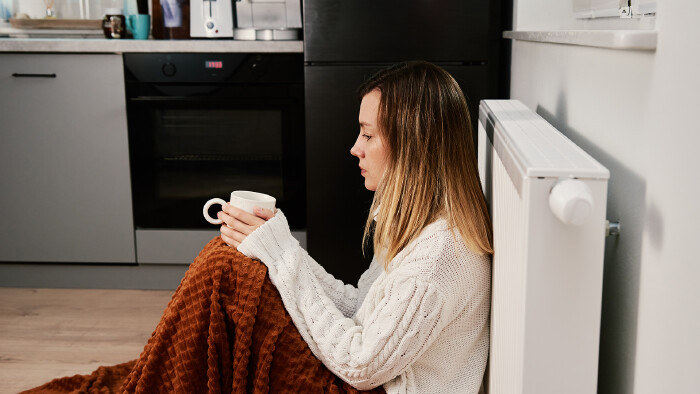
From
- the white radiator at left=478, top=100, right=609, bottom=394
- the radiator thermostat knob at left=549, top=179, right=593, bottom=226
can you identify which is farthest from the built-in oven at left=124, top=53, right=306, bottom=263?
the radiator thermostat knob at left=549, top=179, right=593, bottom=226

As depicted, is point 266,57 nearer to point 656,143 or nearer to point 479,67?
point 479,67

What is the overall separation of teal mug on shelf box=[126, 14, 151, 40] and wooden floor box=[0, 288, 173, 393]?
0.98 m

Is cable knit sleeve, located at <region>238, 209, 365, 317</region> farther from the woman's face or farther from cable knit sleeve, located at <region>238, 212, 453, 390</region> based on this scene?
the woman's face

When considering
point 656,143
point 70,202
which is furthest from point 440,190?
point 70,202

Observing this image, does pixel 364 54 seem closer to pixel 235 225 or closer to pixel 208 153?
pixel 208 153

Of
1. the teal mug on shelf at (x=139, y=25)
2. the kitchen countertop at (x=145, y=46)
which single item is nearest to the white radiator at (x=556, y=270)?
the kitchen countertop at (x=145, y=46)

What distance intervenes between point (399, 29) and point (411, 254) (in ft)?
4.83

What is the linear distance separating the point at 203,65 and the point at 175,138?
11.4 inches

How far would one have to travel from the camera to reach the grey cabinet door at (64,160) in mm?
2875

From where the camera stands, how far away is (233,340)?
1357 millimetres

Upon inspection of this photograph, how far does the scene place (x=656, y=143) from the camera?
0.82 metres

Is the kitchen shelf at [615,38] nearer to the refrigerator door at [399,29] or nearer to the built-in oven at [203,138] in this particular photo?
the refrigerator door at [399,29]

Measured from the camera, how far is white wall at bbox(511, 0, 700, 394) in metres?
0.73

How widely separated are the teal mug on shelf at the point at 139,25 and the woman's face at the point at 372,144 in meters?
1.83
